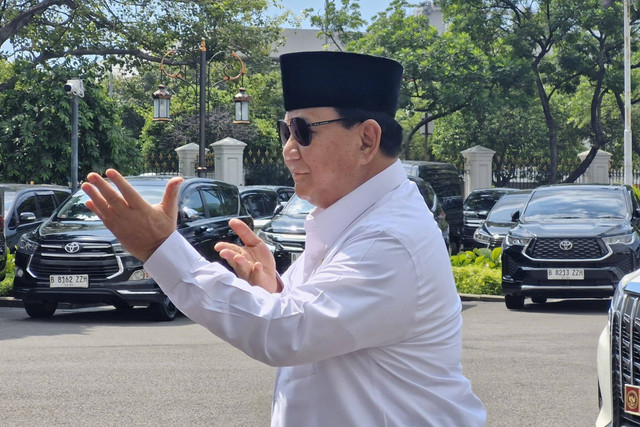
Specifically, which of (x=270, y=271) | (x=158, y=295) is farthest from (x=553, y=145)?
(x=270, y=271)

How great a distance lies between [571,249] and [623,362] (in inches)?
354

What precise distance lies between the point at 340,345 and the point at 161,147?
155ft

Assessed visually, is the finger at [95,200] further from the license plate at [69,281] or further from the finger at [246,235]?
the license plate at [69,281]

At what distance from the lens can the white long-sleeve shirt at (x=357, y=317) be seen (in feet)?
6.89

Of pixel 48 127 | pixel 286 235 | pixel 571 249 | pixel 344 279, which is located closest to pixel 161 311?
pixel 286 235

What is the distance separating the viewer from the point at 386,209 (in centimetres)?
Result: 231

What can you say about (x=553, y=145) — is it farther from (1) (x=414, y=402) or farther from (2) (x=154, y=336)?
(1) (x=414, y=402)

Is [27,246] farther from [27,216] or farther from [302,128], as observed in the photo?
[302,128]

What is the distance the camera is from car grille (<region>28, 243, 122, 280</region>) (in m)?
12.7

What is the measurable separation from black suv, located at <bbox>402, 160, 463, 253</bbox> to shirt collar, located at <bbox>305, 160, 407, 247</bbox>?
714 inches

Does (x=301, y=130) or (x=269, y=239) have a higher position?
(x=301, y=130)

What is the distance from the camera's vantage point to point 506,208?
2139cm

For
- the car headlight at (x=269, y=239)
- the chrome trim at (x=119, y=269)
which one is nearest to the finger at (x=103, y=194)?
the chrome trim at (x=119, y=269)

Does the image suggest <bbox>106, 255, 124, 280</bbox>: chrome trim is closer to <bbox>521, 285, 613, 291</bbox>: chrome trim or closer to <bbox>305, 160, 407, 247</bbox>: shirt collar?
<bbox>521, 285, 613, 291</bbox>: chrome trim
